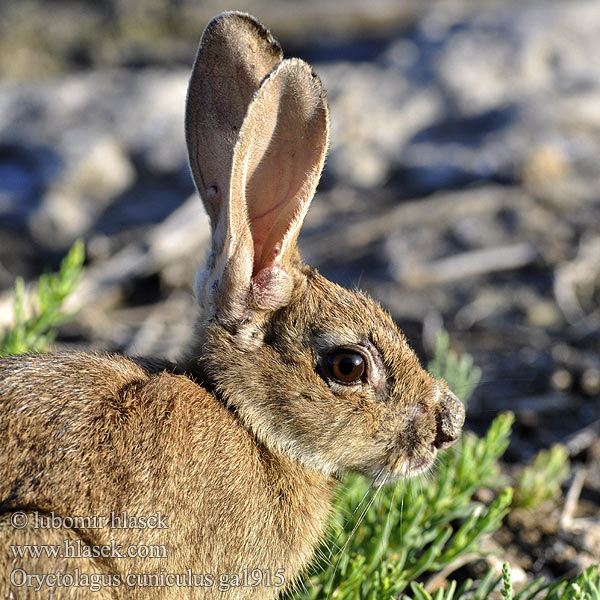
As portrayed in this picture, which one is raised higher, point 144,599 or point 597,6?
point 597,6

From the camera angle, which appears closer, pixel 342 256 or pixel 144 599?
pixel 144 599

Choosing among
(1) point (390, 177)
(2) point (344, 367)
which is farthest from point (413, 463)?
(1) point (390, 177)

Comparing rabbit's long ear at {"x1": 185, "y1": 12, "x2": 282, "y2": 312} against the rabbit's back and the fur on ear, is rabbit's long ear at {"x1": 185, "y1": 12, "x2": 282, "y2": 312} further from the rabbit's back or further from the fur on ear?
the rabbit's back

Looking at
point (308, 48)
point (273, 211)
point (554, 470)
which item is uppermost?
point (308, 48)

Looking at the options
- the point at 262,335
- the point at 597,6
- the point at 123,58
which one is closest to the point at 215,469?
the point at 262,335

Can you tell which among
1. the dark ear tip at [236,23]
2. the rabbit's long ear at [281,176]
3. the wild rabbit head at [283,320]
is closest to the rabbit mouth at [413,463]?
the wild rabbit head at [283,320]

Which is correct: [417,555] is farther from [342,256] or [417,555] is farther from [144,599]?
[342,256]

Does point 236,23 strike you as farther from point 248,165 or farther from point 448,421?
point 448,421
